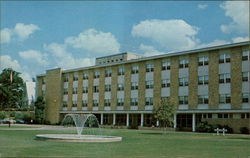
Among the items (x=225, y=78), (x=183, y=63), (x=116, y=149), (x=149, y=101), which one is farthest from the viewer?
(x=149, y=101)

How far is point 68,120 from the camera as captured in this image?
80500 millimetres

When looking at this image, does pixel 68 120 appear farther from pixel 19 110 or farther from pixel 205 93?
pixel 205 93

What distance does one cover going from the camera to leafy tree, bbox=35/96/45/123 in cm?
8096

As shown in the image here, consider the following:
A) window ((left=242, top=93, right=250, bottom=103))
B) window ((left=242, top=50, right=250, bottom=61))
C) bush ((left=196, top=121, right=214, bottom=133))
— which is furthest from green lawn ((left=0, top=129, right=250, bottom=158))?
window ((left=242, top=50, right=250, bottom=61))

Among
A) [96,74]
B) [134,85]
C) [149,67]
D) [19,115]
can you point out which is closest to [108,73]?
[96,74]

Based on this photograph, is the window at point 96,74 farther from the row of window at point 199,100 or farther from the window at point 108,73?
the row of window at point 199,100

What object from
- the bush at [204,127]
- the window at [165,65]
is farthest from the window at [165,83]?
the bush at [204,127]

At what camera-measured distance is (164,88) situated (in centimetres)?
5906

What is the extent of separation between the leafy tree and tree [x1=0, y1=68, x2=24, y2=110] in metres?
5.01

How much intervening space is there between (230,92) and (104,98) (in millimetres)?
26933

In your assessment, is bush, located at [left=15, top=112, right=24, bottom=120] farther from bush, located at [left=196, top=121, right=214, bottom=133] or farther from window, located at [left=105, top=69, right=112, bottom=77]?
bush, located at [left=196, top=121, right=214, bottom=133]

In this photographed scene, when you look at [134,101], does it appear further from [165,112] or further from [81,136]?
[81,136]

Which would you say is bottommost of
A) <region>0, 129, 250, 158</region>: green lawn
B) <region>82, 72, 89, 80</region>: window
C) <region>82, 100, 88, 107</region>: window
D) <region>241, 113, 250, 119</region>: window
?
<region>0, 129, 250, 158</region>: green lawn

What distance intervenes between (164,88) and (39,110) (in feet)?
111
